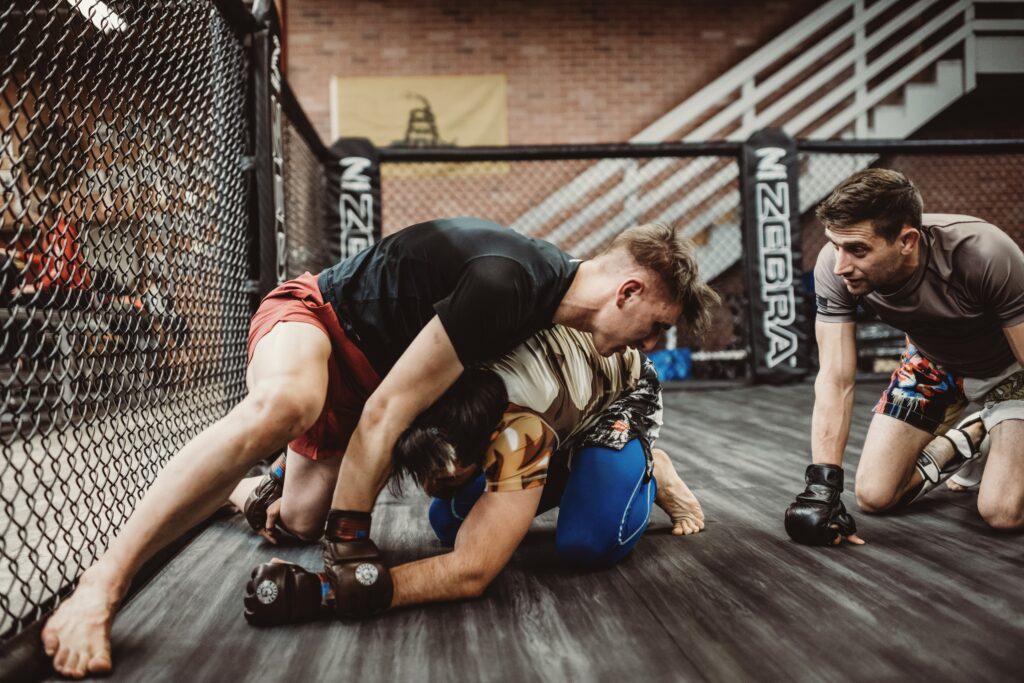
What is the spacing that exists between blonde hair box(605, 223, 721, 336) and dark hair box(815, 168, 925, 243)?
49cm

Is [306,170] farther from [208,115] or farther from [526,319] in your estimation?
[526,319]

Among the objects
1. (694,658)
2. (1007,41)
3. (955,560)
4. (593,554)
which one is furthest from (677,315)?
(1007,41)

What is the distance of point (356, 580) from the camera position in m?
1.27

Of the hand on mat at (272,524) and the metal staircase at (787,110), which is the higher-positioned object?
the metal staircase at (787,110)

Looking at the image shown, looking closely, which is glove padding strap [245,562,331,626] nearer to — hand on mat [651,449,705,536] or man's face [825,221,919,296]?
hand on mat [651,449,705,536]

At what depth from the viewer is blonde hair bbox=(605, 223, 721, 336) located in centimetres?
144

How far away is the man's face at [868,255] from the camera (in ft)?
5.73

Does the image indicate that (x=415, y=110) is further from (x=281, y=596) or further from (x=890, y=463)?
(x=281, y=596)

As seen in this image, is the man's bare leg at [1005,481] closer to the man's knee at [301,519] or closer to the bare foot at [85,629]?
the man's knee at [301,519]

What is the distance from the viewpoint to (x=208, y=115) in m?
2.26

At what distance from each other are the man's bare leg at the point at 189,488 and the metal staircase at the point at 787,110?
5.10 m

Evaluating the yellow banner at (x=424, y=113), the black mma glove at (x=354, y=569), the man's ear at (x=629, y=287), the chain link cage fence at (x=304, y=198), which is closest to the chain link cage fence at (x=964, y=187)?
the yellow banner at (x=424, y=113)

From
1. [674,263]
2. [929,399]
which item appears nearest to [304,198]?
[674,263]

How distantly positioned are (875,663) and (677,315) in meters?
0.69
